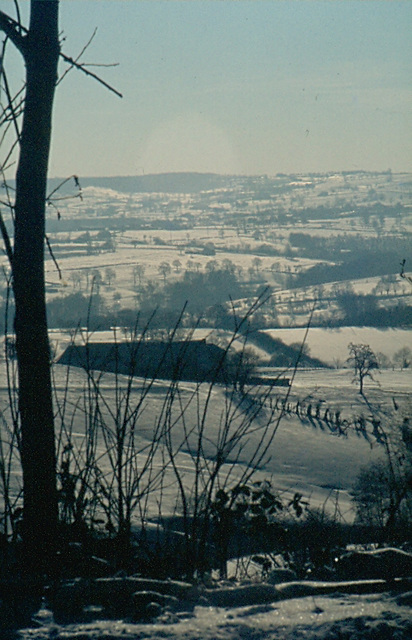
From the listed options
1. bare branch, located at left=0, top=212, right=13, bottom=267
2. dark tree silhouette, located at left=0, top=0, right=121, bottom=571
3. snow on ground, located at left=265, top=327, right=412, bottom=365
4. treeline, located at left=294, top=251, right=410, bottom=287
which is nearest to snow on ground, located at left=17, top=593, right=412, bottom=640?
dark tree silhouette, located at left=0, top=0, right=121, bottom=571

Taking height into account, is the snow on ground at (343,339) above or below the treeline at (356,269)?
below

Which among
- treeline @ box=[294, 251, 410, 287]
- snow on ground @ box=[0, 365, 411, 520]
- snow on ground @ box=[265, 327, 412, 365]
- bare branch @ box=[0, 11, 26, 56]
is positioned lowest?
snow on ground @ box=[0, 365, 411, 520]

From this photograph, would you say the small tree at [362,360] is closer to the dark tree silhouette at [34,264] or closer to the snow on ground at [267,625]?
the dark tree silhouette at [34,264]

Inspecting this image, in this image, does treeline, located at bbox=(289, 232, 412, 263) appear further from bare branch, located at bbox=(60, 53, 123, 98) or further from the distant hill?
bare branch, located at bbox=(60, 53, 123, 98)

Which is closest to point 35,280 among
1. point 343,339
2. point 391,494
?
point 391,494

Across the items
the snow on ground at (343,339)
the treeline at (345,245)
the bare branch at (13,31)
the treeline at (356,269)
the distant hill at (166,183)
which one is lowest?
the snow on ground at (343,339)

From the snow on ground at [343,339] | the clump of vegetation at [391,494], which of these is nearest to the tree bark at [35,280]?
the clump of vegetation at [391,494]
